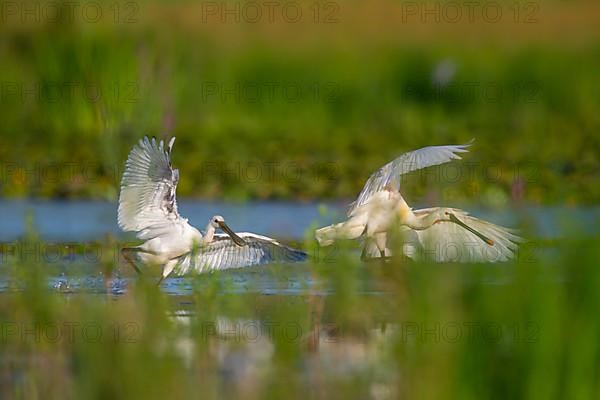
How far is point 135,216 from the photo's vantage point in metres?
9.39

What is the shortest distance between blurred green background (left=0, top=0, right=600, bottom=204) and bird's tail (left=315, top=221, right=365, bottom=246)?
269 centimetres

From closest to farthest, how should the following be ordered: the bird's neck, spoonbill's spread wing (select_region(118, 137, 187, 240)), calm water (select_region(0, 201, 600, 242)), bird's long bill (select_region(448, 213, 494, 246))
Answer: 1. spoonbill's spread wing (select_region(118, 137, 187, 240))
2. the bird's neck
3. bird's long bill (select_region(448, 213, 494, 246))
4. calm water (select_region(0, 201, 600, 242))

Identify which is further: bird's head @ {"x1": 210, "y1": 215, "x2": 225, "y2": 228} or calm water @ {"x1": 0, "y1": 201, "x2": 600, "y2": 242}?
calm water @ {"x1": 0, "y1": 201, "x2": 600, "y2": 242}

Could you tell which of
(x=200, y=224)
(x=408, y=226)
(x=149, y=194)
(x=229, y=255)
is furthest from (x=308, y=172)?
(x=149, y=194)

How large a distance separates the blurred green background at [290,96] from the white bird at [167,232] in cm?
260

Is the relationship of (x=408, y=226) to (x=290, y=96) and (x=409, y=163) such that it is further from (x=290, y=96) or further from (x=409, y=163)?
(x=290, y=96)

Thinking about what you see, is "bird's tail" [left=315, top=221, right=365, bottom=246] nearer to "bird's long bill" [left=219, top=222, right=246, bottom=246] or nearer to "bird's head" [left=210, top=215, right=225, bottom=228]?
"bird's long bill" [left=219, top=222, right=246, bottom=246]

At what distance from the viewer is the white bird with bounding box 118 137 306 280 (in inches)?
359

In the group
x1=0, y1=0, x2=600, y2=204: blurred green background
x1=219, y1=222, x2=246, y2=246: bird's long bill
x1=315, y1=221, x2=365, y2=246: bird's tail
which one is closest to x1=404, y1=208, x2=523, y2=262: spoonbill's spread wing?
x1=315, y1=221, x2=365, y2=246: bird's tail

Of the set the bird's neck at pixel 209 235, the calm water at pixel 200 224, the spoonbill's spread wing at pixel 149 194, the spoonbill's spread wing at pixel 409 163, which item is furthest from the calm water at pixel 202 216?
the spoonbill's spread wing at pixel 409 163

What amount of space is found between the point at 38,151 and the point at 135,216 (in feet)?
19.2

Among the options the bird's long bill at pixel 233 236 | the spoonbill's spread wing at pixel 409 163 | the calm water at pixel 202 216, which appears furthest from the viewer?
the calm water at pixel 202 216

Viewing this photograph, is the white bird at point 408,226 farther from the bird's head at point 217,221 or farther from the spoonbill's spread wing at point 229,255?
the bird's head at point 217,221

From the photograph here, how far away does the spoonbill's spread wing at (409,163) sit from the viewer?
29.3 ft
